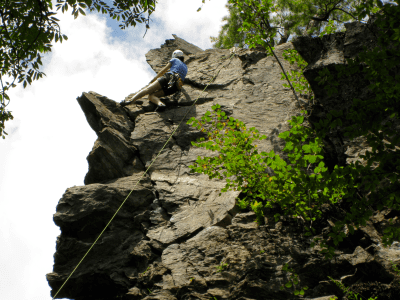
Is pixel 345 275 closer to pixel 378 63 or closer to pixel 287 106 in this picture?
pixel 378 63

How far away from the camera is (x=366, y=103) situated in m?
2.08

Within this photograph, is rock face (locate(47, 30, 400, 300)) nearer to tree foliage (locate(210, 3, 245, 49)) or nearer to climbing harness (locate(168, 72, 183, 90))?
climbing harness (locate(168, 72, 183, 90))

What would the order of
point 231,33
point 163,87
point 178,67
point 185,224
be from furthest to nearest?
point 231,33 < point 178,67 < point 163,87 < point 185,224

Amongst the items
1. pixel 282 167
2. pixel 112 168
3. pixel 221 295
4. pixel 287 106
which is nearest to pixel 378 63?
pixel 282 167

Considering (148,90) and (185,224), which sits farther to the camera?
(148,90)

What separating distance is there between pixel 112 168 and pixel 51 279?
7.92ft

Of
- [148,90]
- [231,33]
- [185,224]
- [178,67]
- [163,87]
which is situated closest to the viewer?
[185,224]

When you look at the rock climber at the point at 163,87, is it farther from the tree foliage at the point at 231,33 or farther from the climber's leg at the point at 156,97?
the tree foliage at the point at 231,33

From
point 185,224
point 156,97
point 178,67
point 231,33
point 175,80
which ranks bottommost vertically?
point 185,224

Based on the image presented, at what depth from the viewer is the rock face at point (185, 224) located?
353cm

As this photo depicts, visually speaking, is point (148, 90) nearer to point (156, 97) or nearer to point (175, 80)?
point (156, 97)

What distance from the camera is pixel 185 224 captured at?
191 inches

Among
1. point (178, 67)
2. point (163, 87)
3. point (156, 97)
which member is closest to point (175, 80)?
point (163, 87)

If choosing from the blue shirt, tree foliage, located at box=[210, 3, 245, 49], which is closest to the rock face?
the blue shirt
